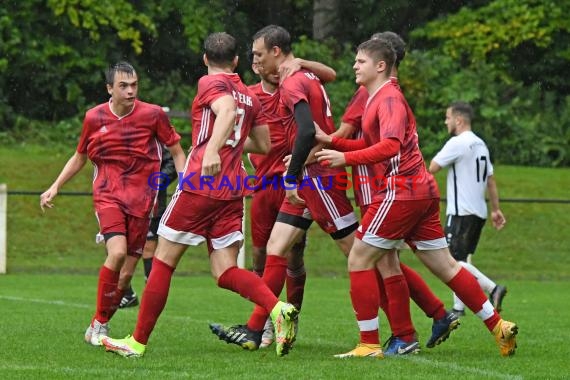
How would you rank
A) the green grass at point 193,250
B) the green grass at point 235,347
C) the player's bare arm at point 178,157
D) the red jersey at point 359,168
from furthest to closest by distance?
the green grass at point 193,250 < the player's bare arm at point 178,157 < the red jersey at point 359,168 < the green grass at point 235,347

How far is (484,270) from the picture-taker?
20.1 metres

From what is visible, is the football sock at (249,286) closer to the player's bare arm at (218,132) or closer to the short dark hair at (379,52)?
the player's bare arm at (218,132)

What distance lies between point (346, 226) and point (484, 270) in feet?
36.8

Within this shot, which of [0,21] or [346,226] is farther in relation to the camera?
[0,21]

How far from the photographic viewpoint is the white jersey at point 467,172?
12.6m

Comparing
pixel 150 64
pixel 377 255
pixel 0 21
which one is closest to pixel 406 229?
pixel 377 255

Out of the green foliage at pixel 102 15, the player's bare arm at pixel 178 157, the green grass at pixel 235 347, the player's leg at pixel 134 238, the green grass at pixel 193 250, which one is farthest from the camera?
the green foliage at pixel 102 15

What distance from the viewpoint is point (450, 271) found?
28.8 feet

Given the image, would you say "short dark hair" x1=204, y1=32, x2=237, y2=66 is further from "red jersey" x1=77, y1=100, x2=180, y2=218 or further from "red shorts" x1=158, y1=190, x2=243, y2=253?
"red jersey" x1=77, y1=100, x2=180, y2=218

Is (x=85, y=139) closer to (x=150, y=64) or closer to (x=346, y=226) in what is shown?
(x=346, y=226)

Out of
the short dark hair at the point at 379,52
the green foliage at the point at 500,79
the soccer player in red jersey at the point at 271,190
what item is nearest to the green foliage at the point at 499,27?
the green foliage at the point at 500,79

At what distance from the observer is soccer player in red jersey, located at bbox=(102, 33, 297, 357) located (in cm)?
835

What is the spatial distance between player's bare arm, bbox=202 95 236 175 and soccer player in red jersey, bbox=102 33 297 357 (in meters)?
0.04

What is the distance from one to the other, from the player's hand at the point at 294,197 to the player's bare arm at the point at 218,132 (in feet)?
3.30
